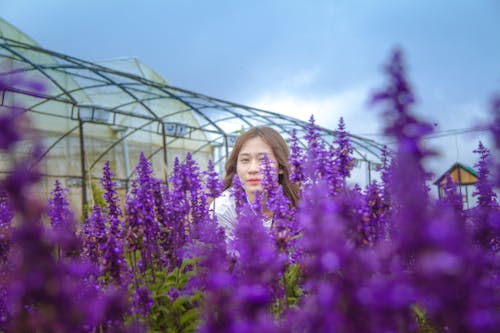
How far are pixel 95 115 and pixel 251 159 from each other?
1024 centimetres

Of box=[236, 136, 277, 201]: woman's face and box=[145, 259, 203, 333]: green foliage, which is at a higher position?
box=[236, 136, 277, 201]: woman's face

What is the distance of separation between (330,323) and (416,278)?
23 cm

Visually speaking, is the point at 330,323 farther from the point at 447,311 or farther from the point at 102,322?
the point at 102,322

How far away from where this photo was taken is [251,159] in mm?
5688

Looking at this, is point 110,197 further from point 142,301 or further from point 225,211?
point 225,211

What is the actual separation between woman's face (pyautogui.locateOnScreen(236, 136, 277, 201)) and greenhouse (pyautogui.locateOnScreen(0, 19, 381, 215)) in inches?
263

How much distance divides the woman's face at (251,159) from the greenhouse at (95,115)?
6691 millimetres

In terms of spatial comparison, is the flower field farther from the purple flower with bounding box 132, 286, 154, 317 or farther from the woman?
the woman

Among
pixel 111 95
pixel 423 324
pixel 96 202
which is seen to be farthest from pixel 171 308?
pixel 111 95

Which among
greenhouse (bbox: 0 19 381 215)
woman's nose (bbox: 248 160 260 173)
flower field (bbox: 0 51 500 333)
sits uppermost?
greenhouse (bbox: 0 19 381 215)

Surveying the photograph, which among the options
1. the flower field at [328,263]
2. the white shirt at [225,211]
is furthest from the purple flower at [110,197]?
the white shirt at [225,211]

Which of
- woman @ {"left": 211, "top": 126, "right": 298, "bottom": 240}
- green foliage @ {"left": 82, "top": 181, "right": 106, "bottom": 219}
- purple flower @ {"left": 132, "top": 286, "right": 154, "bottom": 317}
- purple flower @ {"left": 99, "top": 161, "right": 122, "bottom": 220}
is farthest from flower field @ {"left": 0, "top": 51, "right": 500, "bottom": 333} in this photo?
green foliage @ {"left": 82, "top": 181, "right": 106, "bottom": 219}

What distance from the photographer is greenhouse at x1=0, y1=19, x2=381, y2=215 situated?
13555 millimetres

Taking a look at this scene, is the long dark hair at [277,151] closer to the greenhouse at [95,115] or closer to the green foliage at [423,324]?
the green foliage at [423,324]
